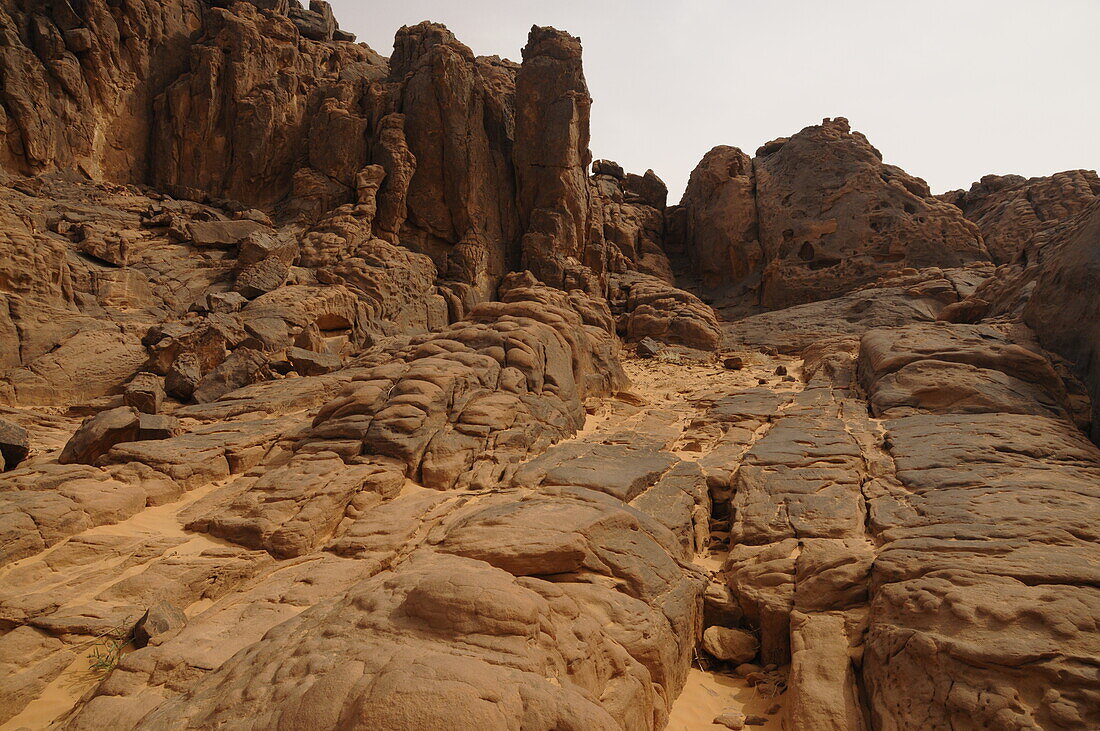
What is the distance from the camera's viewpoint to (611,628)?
4.32 meters

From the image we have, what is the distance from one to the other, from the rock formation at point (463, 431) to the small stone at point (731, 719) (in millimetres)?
85

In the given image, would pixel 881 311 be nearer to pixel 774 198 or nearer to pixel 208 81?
pixel 774 198

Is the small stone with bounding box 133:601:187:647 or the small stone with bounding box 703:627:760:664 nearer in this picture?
the small stone with bounding box 133:601:187:647

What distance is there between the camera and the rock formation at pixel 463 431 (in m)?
3.70

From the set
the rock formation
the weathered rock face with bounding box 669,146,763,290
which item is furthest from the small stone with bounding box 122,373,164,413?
the weathered rock face with bounding box 669,146,763,290

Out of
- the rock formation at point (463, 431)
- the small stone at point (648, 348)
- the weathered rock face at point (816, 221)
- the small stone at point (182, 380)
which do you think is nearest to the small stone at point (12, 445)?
the rock formation at point (463, 431)

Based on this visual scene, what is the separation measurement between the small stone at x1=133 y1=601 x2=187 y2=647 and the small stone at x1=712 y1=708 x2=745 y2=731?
4.47m

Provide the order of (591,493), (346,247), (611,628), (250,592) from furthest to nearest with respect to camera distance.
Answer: (346,247), (591,493), (250,592), (611,628)

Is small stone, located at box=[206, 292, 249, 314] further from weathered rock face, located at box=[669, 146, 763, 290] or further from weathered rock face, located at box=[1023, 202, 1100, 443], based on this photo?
weathered rock face, located at box=[669, 146, 763, 290]

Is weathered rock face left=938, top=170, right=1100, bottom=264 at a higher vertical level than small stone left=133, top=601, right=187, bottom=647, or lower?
higher

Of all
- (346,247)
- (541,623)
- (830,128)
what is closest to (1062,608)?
(541,623)

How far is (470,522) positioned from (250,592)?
2129mm

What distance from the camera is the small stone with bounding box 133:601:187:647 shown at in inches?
172

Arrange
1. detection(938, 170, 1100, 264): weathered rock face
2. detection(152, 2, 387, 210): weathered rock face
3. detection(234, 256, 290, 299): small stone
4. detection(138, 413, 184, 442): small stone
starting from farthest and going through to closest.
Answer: detection(938, 170, 1100, 264): weathered rock face, detection(152, 2, 387, 210): weathered rock face, detection(234, 256, 290, 299): small stone, detection(138, 413, 184, 442): small stone
